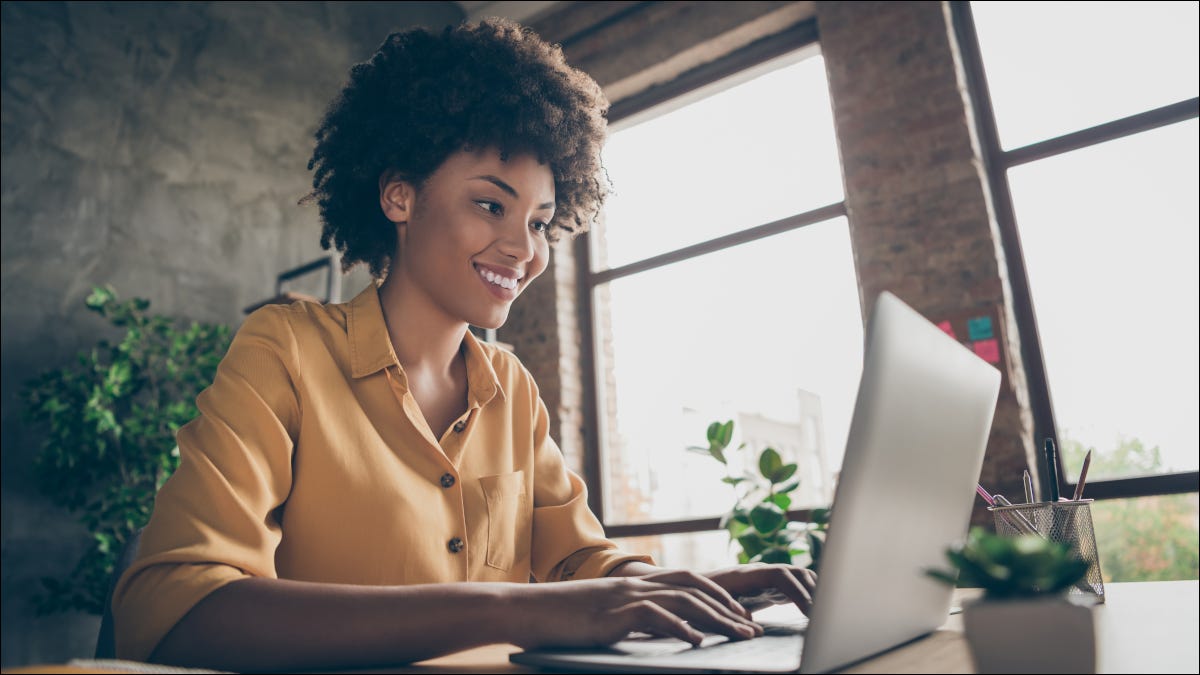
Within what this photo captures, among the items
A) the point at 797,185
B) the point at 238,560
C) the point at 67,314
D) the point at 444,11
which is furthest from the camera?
the point at 444,11

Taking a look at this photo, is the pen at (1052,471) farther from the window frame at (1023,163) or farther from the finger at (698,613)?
the window frame at (1023,163)

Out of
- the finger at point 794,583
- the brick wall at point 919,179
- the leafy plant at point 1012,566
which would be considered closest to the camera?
the leafy plant at point 1012,566

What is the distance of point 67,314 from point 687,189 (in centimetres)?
290

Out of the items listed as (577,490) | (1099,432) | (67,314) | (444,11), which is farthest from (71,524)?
(1099,432)

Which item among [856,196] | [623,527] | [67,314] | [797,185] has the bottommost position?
[623,527]

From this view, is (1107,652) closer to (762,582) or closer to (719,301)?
(762,582)

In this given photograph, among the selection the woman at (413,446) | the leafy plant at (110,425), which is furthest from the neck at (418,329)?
the leafy plant at (110,425)

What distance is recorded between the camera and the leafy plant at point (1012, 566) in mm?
445

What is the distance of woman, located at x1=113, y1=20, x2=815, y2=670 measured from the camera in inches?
27.8

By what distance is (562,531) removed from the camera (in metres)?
1.31

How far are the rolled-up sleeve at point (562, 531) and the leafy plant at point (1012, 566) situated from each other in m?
0.77

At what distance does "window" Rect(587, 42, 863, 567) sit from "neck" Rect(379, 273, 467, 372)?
2517mm

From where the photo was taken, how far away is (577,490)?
141 cm

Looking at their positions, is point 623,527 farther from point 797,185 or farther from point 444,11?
point 444,11
